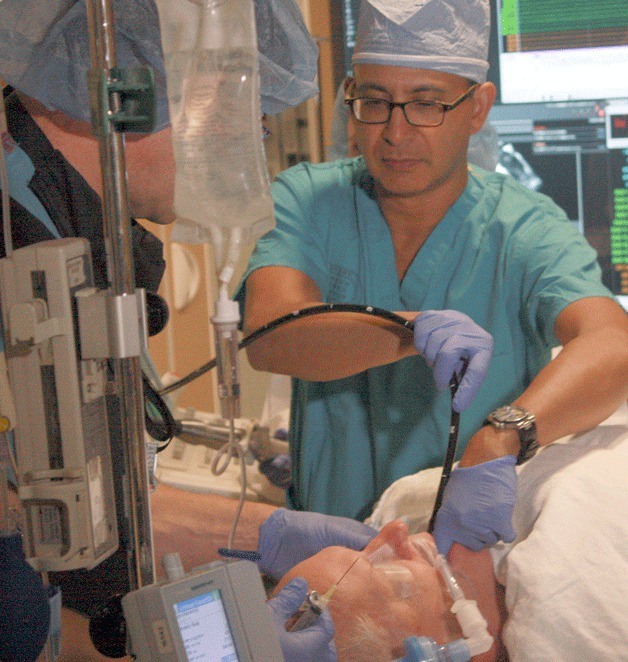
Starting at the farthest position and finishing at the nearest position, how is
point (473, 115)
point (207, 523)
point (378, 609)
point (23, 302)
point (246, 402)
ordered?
point (246, 402), point (473, 115), point (207, 523), point (378, 609), point (23, 302)

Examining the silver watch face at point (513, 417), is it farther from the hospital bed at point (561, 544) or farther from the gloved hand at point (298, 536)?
the gloved hand at point (298, 536)

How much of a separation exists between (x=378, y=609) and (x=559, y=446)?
0.48m

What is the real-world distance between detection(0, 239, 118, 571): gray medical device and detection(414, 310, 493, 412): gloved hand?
0.59 m

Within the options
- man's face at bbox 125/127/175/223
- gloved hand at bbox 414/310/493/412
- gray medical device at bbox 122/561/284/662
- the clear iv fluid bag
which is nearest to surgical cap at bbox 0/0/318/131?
man's face at bbox 125/127/175/223

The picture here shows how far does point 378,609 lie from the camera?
1326 mm

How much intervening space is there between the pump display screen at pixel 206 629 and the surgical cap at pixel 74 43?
631 mm

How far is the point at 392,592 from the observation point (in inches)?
53.0

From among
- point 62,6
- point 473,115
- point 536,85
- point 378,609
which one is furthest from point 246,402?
point 62,6

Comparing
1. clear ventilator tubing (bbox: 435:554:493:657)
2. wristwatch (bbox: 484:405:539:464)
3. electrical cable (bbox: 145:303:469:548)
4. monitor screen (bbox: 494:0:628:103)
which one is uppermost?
monitor screen (bbox: 494:0:628:103)

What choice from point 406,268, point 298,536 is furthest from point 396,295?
point 298,536

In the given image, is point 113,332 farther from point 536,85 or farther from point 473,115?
point 536,85

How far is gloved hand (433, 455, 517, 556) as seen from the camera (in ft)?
4.47

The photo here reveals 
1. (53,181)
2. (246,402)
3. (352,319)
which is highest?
(53,181)

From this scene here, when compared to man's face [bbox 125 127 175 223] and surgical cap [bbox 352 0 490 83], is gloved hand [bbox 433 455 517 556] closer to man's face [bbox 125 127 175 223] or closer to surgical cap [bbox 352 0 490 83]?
man's face [bbox 125 127 175 223]
